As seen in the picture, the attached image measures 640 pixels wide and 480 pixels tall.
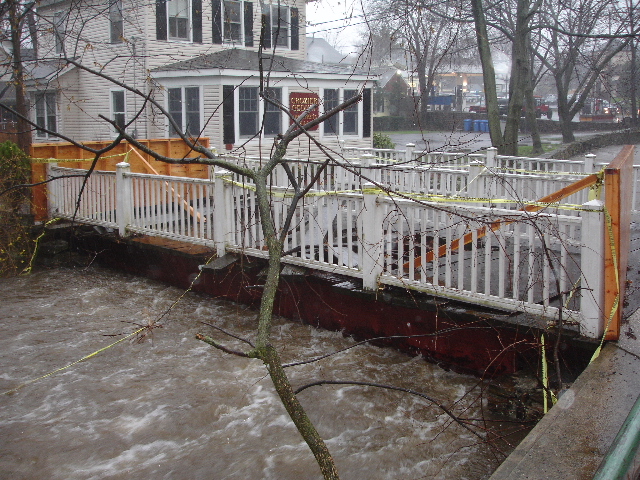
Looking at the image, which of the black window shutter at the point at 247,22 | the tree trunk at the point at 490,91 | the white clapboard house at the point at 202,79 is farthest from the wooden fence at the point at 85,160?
the tree trunk at the point at 490,91

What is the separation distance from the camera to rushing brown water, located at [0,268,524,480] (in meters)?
5.05

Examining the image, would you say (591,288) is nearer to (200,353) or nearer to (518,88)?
(200,353)

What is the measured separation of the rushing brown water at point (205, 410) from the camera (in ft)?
16.6

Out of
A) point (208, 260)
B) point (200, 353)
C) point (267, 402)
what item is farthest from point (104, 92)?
point (267, 402)

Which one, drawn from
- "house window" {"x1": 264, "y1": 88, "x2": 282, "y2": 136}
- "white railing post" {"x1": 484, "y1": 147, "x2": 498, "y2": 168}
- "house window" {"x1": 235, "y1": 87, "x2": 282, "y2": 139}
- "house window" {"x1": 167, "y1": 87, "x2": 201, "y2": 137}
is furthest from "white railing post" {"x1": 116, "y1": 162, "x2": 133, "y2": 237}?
"house window" {"x1": 264, "y1": 88, "x2": 282, "y2": 136}

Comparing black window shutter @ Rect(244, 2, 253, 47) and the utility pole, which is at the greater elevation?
black window shutter @ Rect(244, 2, 253, 47)

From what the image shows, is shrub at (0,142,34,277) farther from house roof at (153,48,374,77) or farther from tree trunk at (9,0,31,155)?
house roof at (153,48,374,77)

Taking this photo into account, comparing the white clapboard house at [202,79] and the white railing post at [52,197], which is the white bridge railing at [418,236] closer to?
the white railing post at [52,197]

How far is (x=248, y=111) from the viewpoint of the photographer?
18.9 meters

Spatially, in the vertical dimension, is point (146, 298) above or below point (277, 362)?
below

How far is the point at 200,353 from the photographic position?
7.37 meters

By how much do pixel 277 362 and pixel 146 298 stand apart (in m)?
6.55

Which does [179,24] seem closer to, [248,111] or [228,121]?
[248,111]

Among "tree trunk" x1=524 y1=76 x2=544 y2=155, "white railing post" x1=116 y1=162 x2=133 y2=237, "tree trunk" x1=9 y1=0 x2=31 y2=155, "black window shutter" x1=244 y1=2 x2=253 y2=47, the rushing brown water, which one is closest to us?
the rushing brown water
